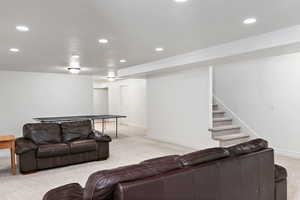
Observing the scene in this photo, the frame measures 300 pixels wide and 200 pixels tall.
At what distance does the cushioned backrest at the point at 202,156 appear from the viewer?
161cm

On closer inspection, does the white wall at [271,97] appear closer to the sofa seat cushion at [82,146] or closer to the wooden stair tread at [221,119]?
the wooden stair tread at [221,119]

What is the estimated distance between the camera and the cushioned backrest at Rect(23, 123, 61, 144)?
4242mm

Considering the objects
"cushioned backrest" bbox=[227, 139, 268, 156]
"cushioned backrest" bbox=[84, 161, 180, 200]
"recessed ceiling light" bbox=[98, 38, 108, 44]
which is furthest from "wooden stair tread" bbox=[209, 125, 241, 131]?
"cushioned backrest" bbox=[84, 161, 180, 200]

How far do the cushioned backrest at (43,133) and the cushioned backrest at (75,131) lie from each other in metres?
0.15

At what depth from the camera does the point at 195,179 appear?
1512mm

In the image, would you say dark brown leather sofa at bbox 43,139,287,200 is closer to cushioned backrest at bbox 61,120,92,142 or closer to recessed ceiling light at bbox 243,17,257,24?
recessed ceiling light at bbox 243,17,257,24

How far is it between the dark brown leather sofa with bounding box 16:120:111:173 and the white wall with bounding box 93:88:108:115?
26.7 ft

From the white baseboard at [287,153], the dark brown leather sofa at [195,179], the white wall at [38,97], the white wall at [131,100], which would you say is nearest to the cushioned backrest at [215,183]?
the dark brown leather sofa at [195,179]

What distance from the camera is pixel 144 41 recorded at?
3.62m

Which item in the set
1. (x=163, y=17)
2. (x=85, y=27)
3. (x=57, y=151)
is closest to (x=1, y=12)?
(x=85, y=27)

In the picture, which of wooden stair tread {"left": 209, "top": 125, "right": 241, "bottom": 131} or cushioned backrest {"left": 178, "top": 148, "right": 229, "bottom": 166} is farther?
wooden stair tread {"left": 209, "top": 125, "right": 241, "bottom": 131}

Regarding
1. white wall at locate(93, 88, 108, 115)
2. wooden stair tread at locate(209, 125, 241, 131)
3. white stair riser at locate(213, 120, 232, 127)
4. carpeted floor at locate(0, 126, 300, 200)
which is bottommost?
carpeted floor at locate(0, 126, 300, 200)

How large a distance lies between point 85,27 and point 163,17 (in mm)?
1123

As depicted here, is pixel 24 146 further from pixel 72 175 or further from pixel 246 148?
pixel 246 148
